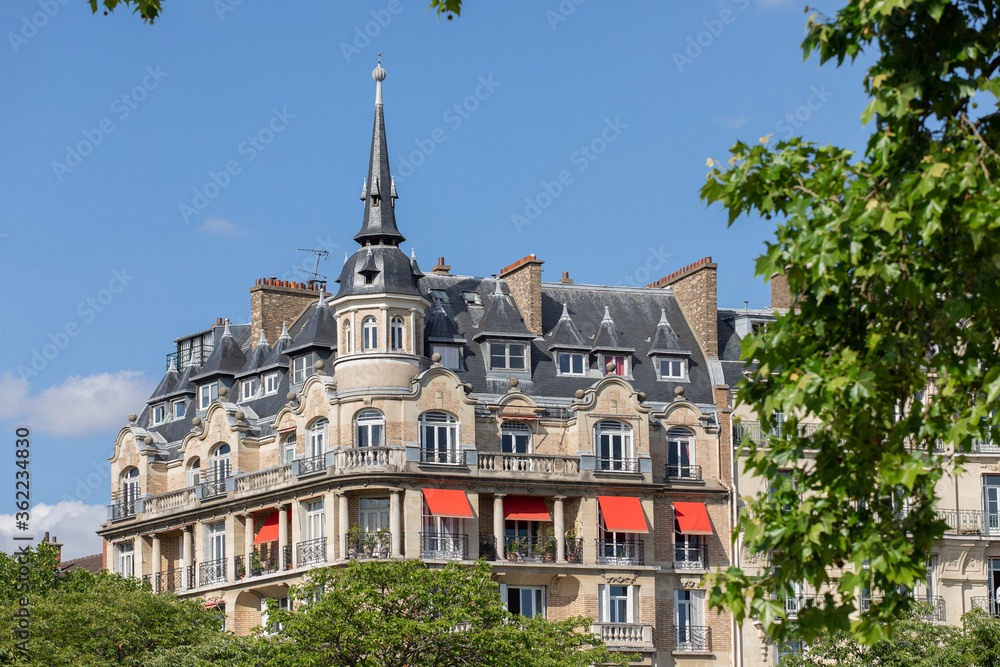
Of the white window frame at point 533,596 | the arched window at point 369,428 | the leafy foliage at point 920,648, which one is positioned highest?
the arched window at point 369,428

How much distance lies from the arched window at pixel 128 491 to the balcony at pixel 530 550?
18.0 metres

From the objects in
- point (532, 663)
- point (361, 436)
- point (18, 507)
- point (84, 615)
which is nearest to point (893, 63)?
point (18, 507)

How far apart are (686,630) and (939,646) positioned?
9.56 meters

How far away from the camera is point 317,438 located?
64250 millimetres

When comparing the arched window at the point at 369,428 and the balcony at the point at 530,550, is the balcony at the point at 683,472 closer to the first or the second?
the balcony at the point at 530,550

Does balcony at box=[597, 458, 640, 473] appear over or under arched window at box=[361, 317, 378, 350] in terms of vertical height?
under

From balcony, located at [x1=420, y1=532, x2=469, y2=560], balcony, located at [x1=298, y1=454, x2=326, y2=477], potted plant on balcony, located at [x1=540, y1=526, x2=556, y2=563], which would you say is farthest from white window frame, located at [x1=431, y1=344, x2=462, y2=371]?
potted plant on balcony, located at [x1=540, y1=526, x2=556, y2=563]

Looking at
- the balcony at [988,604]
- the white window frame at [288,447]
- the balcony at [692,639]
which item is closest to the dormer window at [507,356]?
the white window frame at [288,447]

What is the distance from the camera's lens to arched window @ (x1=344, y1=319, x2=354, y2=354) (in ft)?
210

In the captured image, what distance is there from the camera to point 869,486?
17750 millimetres

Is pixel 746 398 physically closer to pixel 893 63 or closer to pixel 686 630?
pixel 893 63

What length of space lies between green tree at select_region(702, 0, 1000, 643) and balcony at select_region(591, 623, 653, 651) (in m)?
44.1

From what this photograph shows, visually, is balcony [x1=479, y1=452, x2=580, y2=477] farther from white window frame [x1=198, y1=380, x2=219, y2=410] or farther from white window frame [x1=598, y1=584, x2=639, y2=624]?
white window frame [x1=198, y1=380, x2=219, y2=410]

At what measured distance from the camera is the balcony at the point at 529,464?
62938mm
